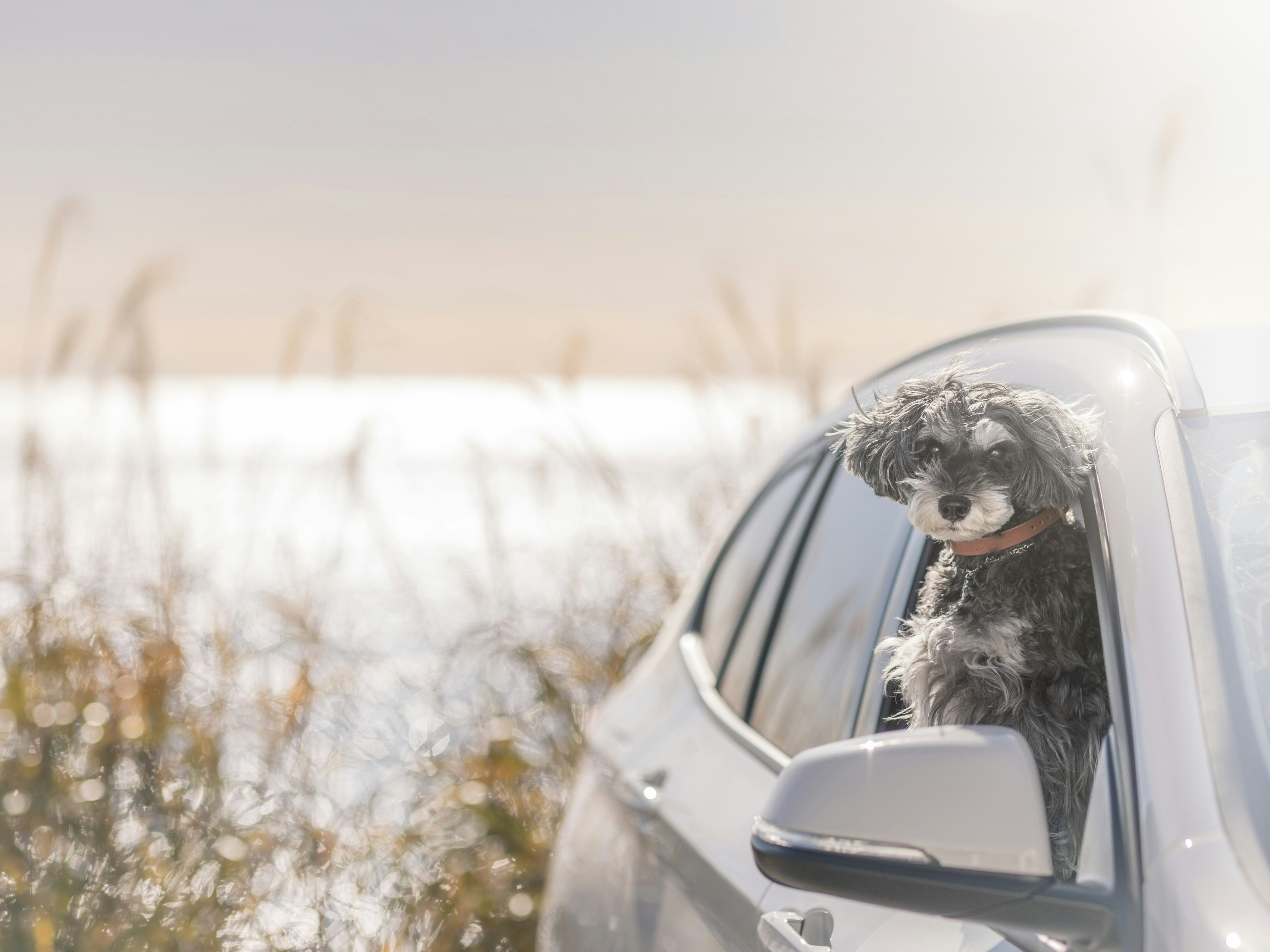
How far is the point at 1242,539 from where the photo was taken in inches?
43.6

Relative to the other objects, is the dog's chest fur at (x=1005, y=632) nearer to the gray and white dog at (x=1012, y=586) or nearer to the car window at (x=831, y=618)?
the gray and white dog at (x=1012, y=586)

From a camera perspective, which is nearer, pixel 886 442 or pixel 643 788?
pixel 886 442

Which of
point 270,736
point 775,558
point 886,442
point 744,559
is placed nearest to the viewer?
point 886,442

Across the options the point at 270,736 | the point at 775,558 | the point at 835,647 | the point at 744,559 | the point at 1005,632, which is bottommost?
the point at 270,736

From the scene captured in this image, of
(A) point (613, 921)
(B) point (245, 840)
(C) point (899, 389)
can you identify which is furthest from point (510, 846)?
(C) point (899, 389)

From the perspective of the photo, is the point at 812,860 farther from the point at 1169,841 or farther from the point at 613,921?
the point at 613,921

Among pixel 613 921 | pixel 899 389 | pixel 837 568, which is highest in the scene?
pixel 899 389

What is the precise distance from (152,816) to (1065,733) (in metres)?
3.42

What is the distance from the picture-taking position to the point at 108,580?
14.3 ft

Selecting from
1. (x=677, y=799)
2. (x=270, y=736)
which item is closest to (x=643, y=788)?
(x=677, y=799)

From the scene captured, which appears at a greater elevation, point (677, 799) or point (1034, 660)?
point (1034, 660)

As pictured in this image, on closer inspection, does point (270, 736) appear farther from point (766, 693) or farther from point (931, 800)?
point (931, 800)

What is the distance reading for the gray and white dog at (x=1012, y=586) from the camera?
3.54ft

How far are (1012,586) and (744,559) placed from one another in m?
1.39
